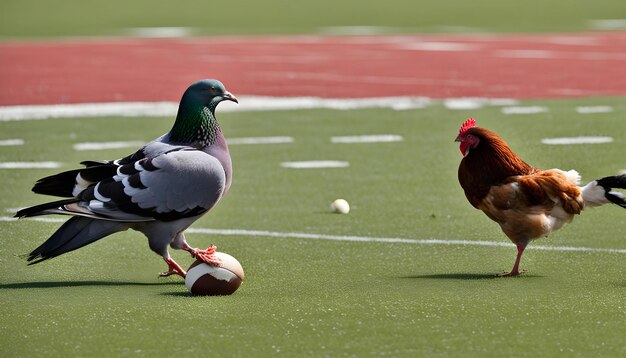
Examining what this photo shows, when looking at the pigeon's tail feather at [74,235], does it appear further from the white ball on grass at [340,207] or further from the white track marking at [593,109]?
the white track marking at [593,109]

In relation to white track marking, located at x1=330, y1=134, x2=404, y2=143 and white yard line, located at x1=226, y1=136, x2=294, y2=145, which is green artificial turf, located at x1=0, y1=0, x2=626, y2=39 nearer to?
white track marking, located at x1=330, y1=134, x2=404, y2=143

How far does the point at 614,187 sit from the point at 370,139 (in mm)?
7318

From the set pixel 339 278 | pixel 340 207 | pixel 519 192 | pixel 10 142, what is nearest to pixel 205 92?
pixel 339 278

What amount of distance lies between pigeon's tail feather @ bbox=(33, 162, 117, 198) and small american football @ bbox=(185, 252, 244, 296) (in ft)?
3.07

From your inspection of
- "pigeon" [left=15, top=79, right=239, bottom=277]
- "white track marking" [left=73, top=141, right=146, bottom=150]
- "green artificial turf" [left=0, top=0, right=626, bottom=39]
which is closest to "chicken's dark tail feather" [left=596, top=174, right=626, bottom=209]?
"pigeon" [left=15, top=79, right=239, bottom=277]

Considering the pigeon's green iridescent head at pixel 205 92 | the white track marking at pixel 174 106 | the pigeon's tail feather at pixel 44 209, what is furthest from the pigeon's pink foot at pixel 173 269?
the white track marking at pixel 174 106

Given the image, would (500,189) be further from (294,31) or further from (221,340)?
(294,31)

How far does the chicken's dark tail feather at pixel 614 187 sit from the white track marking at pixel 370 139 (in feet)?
22.9

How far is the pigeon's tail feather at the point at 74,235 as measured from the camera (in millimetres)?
8430

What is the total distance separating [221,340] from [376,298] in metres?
1.48

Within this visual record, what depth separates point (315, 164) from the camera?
573 inches

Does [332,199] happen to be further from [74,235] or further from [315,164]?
[74,235]

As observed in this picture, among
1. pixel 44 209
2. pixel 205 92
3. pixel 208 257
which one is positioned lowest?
pixel 208 257

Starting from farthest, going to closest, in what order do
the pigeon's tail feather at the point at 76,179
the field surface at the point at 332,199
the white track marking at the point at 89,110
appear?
1. the white track marking at the point at 89,110
2. the pigeon's tail feather at the point at 76,179
3. the field surface at the point at 332,199
